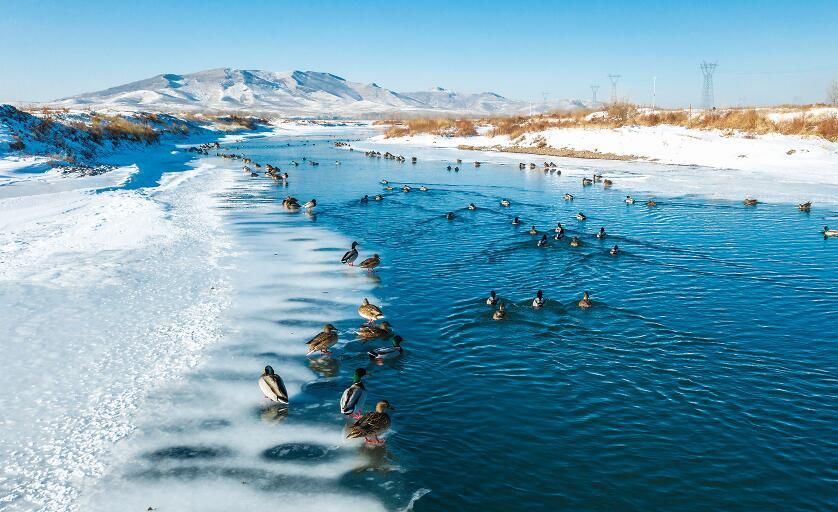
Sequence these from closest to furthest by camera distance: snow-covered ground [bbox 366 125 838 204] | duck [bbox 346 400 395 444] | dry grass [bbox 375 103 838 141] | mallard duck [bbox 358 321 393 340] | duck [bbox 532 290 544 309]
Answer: duck [bbox 346 400 395 444] → mallard duck [bbox 358 321 393 340] → duck [bbox 532 290 544 309] → snow-covered ground [bbox 366 125 838 204] → dry grass [bbox 375 103 838 141]

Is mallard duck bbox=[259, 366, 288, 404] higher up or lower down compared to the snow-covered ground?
lower down

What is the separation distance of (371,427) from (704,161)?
4955 centimetres

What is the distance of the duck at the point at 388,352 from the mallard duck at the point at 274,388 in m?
2.24

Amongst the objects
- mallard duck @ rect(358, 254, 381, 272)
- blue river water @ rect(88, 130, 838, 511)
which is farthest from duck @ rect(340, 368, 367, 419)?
mallard duck @ rect(358, 254, 381, 272)

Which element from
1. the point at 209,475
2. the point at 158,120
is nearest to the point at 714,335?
the point at 209,475

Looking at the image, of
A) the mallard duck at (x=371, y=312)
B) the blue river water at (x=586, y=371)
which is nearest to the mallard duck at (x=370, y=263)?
A: the blue river water at (x=586, y=371)

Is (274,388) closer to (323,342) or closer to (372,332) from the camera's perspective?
(323,342)

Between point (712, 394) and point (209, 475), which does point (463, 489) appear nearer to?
point (209, 475)

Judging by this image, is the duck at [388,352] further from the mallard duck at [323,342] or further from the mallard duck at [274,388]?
the mallard duck at [274,388]

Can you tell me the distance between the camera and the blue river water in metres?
7.60

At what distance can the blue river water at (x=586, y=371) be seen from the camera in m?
7.60

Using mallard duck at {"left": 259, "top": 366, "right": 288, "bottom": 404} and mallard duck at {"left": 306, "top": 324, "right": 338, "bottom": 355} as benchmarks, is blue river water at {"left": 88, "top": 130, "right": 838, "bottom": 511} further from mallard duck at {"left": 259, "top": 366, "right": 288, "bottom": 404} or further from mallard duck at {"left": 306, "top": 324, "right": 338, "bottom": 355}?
mallard duck at {"left": 259, "top": 366, "right": 288, "bottom": 404}

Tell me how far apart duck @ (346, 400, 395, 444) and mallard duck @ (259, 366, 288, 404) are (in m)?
1.50

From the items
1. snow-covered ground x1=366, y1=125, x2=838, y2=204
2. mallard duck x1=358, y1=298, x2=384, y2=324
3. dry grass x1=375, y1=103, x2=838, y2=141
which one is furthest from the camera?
dry grass x1=375, y1=103, x2=838, y2=141
